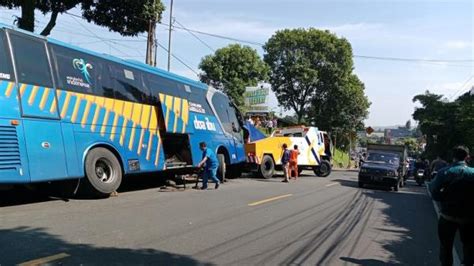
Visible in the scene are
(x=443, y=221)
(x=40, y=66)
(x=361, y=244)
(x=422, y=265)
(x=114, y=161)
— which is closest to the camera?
(x=443, y=221)

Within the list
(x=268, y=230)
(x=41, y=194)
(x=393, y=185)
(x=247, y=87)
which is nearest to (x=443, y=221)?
(x=268, y=230)

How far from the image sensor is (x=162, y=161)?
15.0 m

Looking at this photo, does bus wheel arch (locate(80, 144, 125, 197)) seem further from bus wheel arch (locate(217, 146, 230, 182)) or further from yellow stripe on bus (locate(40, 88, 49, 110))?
bus wheel arch (locate(217, 146, 230, 182))

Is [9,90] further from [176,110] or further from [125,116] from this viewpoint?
[176,110]

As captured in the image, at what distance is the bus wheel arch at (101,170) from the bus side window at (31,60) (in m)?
2.03

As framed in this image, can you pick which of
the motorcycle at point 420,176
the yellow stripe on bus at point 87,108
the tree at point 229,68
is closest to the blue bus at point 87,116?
the yellow stripe on bus at point 87,108

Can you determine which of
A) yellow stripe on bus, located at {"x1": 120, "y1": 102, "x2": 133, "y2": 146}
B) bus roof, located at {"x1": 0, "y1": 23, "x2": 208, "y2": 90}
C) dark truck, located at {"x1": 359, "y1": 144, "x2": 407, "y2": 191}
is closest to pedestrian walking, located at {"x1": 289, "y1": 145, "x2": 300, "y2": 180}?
dark truck, located at {"x1": 359, "y1": 144, "x2": 407, "y2": 191}

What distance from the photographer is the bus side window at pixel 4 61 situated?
966 cm

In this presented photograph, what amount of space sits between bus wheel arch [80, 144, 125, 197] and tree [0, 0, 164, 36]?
25.6ft

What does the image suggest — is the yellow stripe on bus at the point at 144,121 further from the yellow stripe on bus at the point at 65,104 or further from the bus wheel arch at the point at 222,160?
the bus wheel arch at the point at 222,160

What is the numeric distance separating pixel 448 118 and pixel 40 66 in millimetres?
31211

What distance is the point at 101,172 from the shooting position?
1238cm

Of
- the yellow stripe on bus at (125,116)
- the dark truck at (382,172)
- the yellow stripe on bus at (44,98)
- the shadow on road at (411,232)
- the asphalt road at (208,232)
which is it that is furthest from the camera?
the dark truck at (382,172)

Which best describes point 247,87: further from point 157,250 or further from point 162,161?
point 157,250
